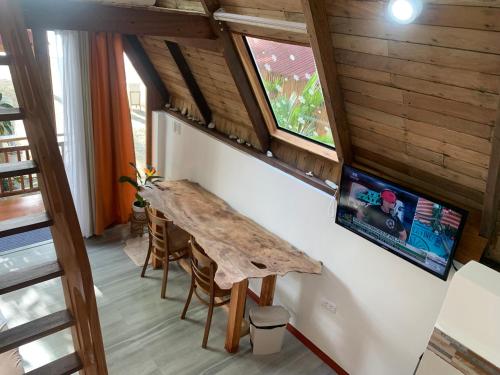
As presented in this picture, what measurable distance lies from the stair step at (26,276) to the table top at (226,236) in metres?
1.27

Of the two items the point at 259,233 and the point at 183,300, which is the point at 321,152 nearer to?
the point at 259,233

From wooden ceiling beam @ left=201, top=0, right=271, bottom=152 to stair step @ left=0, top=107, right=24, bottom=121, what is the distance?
1576 millimetres

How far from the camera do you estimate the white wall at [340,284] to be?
8.46ft

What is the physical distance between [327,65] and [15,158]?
4.34 meters

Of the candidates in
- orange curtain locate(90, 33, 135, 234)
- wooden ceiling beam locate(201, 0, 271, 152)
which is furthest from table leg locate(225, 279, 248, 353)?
orange curtain locate(90, 33, 135, 234)

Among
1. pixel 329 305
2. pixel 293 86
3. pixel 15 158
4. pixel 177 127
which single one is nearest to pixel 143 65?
pixel 177 127

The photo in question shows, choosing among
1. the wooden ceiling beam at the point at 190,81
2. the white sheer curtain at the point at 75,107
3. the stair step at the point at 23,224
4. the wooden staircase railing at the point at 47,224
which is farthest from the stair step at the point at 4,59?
the white sheer curtain at the point at 75,107

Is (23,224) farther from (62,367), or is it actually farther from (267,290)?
(267,290)

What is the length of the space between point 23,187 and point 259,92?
349 centimetres

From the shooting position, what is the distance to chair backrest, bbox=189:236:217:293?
3006 millimetres

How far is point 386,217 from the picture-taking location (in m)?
2.52

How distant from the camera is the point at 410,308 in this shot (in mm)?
2574

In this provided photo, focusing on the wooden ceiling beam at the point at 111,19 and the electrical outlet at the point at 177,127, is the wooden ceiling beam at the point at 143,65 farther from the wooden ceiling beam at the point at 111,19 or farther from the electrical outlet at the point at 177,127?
the wooden ceiling beam at the point at 111,19

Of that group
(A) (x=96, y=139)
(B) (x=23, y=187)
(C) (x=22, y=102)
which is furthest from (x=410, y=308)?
(B) (x=23, y=187)
